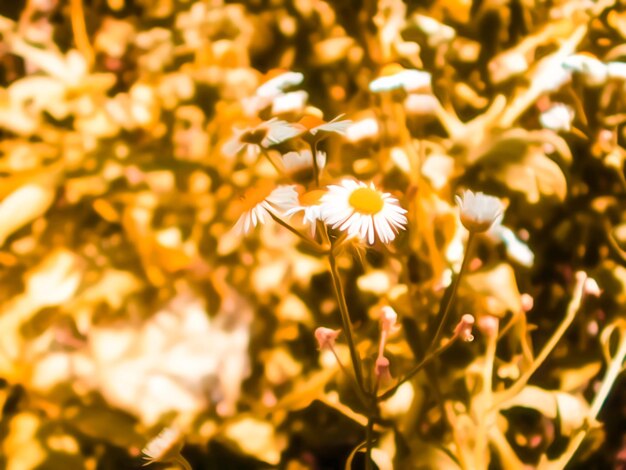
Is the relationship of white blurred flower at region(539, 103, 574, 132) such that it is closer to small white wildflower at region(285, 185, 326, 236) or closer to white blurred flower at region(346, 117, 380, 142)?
white blurred flower at region(346, 117, 380, 142)

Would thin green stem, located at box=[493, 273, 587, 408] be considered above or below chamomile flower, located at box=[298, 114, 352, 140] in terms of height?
below

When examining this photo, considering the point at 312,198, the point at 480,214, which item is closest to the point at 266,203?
the point at 312,198

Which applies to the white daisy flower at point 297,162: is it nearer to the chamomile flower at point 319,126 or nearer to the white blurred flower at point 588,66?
the chamomile flower at point 319,126

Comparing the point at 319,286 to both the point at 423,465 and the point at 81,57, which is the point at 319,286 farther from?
the point at 81,57

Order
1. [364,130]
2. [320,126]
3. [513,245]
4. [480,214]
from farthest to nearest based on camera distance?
[364,130] < [513,245] < [320,126] < [480,214]

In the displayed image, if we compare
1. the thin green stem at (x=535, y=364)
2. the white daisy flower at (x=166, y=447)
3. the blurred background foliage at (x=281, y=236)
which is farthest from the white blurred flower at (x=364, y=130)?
the white daisy flower at (x=166, y=447)

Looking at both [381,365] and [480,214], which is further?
[381,365]

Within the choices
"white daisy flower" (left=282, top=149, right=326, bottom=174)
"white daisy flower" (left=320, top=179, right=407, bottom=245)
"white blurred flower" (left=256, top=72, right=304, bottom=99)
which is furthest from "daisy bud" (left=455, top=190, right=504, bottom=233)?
"white blurred flower" (left=256, top=72, right=304, bottom=99)

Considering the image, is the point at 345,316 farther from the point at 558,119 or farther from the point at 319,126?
the point at 558,119
